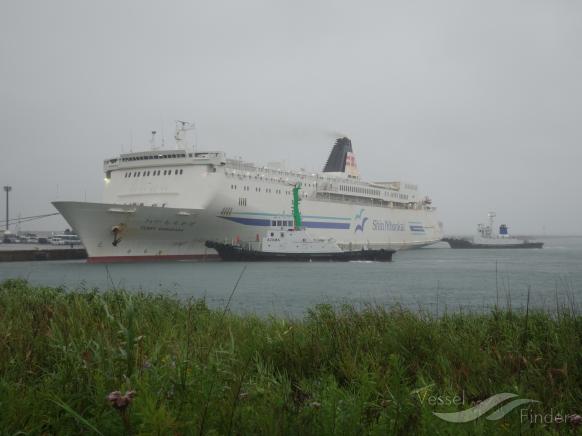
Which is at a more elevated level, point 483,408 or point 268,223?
point 268,223

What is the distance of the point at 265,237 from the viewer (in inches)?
1411

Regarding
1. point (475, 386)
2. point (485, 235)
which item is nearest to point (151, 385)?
point (475, 386)

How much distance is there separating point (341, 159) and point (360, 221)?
936 centimetres

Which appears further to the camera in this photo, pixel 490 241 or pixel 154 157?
pixel 490 241

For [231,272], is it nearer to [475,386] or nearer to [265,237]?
[265,237]

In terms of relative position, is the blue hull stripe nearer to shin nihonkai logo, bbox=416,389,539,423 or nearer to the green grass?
the green grass

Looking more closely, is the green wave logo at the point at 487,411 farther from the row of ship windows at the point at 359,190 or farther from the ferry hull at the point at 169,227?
the row of ship windows at the point at 359,190

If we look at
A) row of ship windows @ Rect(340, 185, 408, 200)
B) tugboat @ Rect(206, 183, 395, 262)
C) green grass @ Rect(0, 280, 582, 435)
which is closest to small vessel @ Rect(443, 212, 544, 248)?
row of ship windows @ Rect(340, 185, 408, 200)

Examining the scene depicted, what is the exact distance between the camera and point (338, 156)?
55.2 meters

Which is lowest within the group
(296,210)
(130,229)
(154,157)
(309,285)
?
(309,285)

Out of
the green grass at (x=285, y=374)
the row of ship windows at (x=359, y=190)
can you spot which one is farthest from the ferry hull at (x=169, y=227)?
the green grass at (x=285, y=374)

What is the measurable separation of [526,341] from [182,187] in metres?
29.2

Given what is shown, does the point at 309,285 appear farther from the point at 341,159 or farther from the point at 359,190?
the point at 341,159

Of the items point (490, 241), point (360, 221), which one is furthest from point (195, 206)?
point (490, 241)
